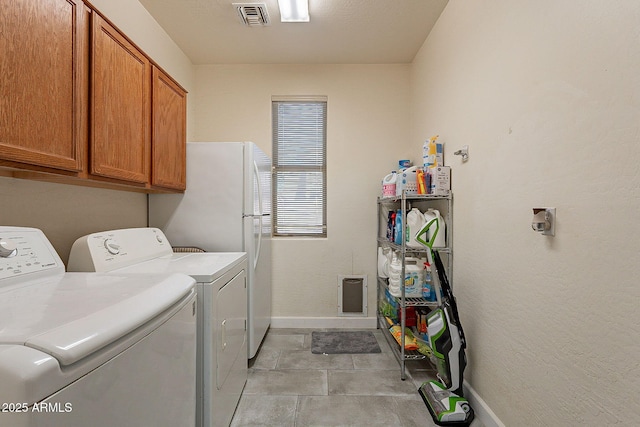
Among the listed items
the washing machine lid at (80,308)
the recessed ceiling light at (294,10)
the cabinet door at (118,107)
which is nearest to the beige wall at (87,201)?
the cabinet door at (118,107)

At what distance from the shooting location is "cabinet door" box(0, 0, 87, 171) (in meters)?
1.00

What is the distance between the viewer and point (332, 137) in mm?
3223

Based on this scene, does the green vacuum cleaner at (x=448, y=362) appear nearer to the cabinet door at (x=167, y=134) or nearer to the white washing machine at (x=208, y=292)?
the white washing machine at (x=208, y=292)

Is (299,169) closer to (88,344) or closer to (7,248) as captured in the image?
(7,248)

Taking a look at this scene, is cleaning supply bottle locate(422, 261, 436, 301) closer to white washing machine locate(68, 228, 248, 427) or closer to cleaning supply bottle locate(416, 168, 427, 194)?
cleaning supply bottle locate(416, 168, 427, 194)

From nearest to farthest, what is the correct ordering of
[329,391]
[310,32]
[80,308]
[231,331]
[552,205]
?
[80,308] → [552,205] → [231,331] → [329,391] → [310,32]

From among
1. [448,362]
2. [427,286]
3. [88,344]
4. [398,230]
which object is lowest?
[448,362]

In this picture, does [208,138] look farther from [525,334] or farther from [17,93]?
[525,334]

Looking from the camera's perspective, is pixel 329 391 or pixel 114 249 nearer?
pixel 114 249

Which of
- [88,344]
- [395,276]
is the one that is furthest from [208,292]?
[395,276]

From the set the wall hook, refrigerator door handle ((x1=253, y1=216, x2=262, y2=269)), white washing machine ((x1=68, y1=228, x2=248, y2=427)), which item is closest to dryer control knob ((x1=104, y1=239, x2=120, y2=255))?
white washing machine ((x1=68, y1=228, x2=248, y2=427))

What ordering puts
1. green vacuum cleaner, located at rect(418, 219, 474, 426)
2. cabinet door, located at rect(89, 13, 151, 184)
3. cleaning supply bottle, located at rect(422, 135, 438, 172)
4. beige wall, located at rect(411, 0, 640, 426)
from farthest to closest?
cleaning supply bottle, located at rect(422, 135, 438, 172) → green vacuum cleaner, located at rect(418, 219, 474, 426) → cabinet door, located at rect(89, 13, 151, 184) → beige wall, located at rect(411, 0, 640, 426)

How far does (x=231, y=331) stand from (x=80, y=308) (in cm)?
102

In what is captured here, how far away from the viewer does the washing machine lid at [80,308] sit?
60 centimetres
